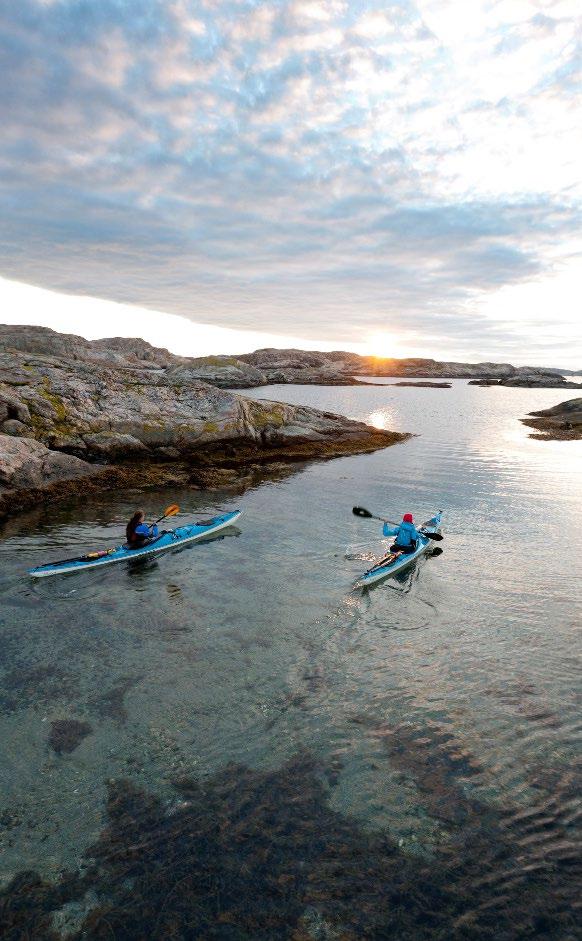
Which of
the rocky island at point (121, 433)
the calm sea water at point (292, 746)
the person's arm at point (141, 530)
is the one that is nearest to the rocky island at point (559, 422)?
the rocky island at point (121, 433)

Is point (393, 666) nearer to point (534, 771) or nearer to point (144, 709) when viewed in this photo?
point (534, 771)

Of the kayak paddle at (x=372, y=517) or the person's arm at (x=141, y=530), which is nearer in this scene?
the person's arm at (x=141, y=530)

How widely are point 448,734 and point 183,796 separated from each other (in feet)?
16.7

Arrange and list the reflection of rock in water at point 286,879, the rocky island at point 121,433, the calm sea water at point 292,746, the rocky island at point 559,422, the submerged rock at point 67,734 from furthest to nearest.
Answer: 1. the rocky island at point 559,422
2. the rocky island at point 121,433
3. the submerged rock at point 67,734
4. the calm sea water at point 292,746
5. the reflection of rock in water at point 286,879

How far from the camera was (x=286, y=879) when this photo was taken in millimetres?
6727

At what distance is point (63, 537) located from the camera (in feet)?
65.5

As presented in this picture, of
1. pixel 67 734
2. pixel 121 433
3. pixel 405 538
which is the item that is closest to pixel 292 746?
pixel 67 734

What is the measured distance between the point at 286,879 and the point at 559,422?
68293 mm

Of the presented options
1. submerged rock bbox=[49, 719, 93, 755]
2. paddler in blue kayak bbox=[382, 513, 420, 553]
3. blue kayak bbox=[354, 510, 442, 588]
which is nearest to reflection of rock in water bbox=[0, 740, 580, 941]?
submerged rock bbox=[49, 719, 93, 755]

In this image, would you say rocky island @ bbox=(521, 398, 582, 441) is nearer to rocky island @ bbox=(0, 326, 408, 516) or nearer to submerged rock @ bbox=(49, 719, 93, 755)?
rocky island @ bbox=(0, 326, 408, 516)

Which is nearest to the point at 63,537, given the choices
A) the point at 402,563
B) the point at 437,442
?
the point at 402,563

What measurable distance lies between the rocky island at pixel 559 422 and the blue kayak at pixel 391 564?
41527 millimetres

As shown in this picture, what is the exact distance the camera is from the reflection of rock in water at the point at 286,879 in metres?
6.17

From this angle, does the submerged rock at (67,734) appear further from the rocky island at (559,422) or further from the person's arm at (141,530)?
the rocky island at (559,422)
